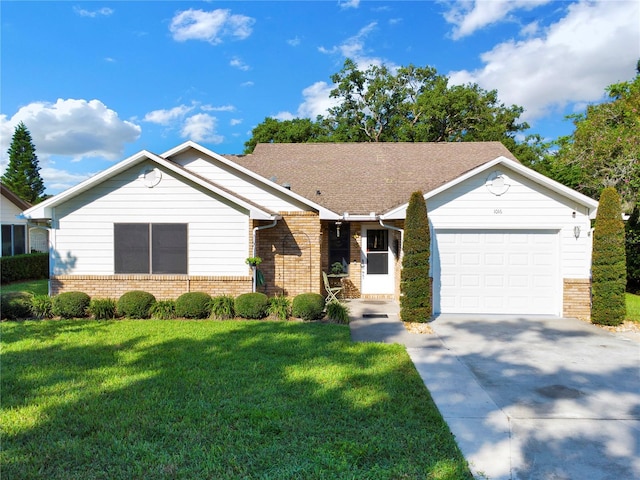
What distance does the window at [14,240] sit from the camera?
17875 mm

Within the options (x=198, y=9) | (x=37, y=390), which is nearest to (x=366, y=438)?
(x=37, y=390)

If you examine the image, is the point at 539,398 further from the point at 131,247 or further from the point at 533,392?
the point at 131,247

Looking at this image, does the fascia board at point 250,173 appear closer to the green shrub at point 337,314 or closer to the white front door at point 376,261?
the white front door at point 376,261

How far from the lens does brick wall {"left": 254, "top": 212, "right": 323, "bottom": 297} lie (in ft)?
35.8

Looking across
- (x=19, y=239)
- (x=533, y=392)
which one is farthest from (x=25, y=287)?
(x=533, y=392)

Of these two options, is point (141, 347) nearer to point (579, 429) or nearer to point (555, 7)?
point (579, 429)

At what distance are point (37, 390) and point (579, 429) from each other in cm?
660

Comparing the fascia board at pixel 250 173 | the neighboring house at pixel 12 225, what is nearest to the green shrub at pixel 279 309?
the fascia board at pixel 250 173

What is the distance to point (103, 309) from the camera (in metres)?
9.34

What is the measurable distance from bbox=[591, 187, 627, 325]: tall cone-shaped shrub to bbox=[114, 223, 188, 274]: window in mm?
10120

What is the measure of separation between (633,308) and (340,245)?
8.46 meters

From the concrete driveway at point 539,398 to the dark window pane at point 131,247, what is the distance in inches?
283

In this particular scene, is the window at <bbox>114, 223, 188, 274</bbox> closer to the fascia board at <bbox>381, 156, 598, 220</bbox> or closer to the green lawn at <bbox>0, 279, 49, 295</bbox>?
the green lawn at <bbox>0, 279, 49, 295</bbox>

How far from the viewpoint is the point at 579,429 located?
4.32m
